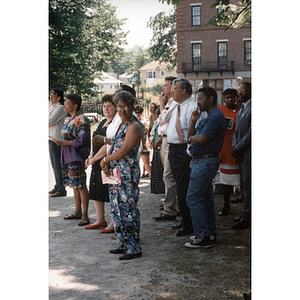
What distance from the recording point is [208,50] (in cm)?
320

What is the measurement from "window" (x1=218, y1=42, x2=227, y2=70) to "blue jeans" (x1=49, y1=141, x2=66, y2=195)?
1.74m

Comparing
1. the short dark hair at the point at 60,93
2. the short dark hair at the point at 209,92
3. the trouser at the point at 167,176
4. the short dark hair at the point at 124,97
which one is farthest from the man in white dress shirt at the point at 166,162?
the short dark hair at the point at 60,93

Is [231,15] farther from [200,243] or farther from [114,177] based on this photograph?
[200,243]

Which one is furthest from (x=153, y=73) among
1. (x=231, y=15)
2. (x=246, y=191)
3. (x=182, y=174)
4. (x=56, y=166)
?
(x=56, y=166)

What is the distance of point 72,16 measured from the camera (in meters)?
3.55

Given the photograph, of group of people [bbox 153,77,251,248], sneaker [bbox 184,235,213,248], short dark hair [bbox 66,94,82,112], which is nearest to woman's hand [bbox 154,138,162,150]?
group of people [bbox 153,77,251,248]

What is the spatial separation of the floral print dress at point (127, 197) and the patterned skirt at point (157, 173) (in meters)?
0.81

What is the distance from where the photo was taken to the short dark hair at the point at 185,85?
3.36 metres

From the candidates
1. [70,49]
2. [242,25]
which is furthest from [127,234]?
[242,25]

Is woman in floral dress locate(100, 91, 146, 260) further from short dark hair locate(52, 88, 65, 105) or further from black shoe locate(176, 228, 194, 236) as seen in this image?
short dark hair locate(52, 88, 65, 105)

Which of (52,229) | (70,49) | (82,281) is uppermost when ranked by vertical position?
(70,49)

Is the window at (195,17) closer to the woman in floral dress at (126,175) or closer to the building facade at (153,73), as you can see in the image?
the building facade at (153,73)
